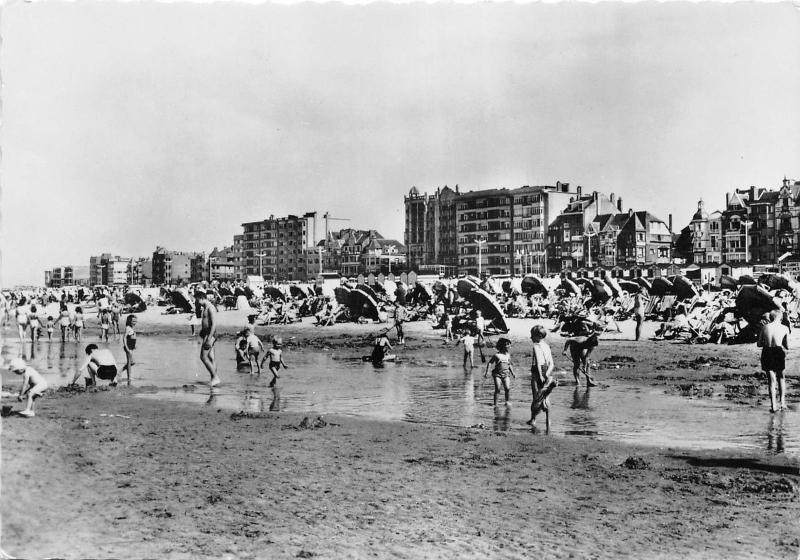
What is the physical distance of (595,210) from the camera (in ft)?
357

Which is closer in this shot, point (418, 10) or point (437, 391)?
point (418, 10)

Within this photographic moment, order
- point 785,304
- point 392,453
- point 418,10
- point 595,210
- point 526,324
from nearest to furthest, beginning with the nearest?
point 392,453 < point 418,10 < point 785,304 < point 526,324 < point 595,210

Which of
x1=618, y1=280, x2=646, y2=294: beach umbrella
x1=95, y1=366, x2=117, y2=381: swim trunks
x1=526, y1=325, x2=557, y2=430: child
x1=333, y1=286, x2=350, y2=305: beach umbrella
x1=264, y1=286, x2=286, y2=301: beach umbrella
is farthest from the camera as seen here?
x1=264, y1=286, x2=286, y2=301: beach umbrella

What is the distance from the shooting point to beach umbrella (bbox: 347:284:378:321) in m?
37.4

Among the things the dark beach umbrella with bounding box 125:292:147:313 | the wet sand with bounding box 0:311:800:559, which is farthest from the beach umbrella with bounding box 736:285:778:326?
the dark beach umbrella with bounding box 125:292:147:313

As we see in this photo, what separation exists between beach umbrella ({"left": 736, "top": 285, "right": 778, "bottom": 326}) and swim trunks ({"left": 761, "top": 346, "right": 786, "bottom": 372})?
10729 millimetres

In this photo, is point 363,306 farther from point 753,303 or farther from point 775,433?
point 775,433

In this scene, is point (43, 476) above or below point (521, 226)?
below

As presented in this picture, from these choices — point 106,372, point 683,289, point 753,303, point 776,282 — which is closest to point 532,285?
point 683,289

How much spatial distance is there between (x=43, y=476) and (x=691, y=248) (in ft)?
288

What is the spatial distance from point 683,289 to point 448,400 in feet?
89.3

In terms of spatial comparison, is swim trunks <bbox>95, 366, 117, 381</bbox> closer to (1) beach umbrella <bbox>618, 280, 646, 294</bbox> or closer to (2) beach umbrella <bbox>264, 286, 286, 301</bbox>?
(1) beach umbrella <bbox>618, 280, 646, 294</bbox>

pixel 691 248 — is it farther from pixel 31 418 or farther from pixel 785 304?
pixel 31 418

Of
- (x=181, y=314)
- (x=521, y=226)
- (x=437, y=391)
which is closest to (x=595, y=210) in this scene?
(x=521, y=226)
